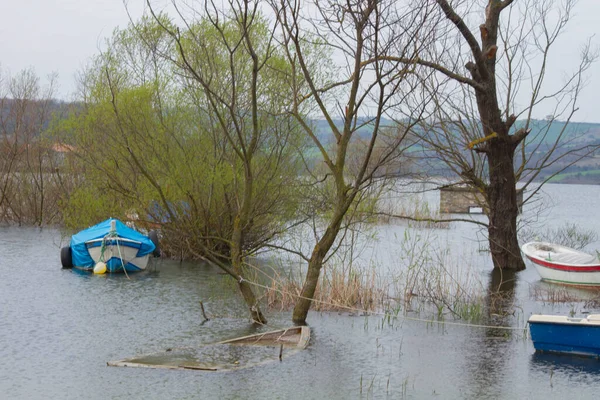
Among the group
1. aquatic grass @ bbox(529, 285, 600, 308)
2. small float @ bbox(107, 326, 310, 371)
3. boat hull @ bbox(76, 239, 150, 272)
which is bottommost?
small float @ bbox(107, 326, 310, 371)

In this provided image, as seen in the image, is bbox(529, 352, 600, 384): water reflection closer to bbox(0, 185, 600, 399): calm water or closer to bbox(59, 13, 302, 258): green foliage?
bbox(0, 185, 600, 399): calm water

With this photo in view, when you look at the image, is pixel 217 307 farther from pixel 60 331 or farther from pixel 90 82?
pixel 90 82

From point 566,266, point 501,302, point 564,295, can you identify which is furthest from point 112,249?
point 566,266

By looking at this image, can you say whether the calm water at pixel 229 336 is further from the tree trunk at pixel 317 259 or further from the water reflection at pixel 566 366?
the tree trunk at pixel 317 259

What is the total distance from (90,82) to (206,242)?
35.3 feet

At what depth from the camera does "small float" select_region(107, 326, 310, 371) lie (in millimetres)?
10109

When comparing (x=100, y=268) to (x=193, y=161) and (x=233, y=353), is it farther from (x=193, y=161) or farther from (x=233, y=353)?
(x=233, y=353)

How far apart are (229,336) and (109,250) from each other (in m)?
7.83

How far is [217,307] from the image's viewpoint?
1442 cm

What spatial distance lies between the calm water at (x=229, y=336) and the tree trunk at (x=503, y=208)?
2973mm

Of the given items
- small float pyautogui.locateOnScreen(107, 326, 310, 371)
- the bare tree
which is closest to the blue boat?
small float pyautogui.locateOnScreen(107, 326, 310, 371)

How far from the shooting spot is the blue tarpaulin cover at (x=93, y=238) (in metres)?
19.3

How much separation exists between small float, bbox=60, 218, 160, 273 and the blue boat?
10.5m

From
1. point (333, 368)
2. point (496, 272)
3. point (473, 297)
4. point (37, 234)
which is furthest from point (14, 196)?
point (333, 368)
